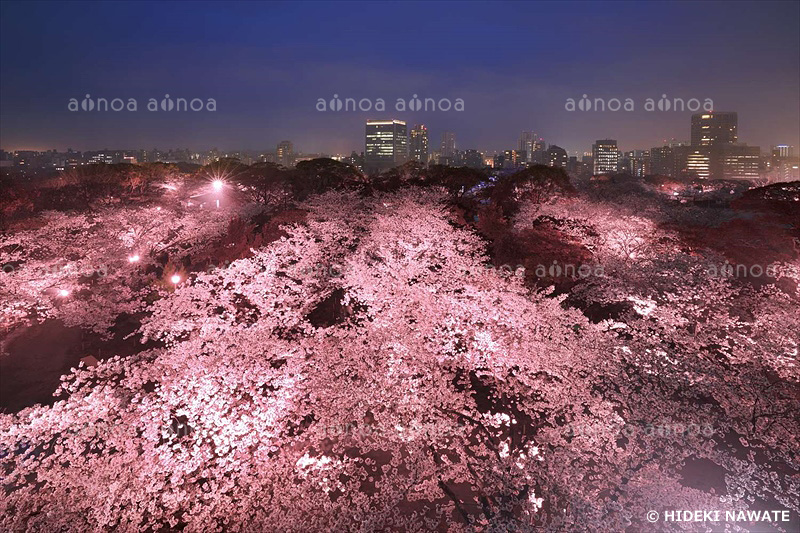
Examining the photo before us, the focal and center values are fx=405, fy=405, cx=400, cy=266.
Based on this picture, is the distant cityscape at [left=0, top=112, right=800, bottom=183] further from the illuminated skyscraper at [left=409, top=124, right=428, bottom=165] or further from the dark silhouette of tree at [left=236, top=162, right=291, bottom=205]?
the dark silhouette of tree at [left=236, top=162, right=291, bottom=205]

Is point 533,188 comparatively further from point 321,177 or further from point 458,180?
point 321,177

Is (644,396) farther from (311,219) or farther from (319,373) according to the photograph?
(311,219)

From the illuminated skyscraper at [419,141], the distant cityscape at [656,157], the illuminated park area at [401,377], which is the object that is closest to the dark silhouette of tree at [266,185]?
the illuminated park area at [401,377]

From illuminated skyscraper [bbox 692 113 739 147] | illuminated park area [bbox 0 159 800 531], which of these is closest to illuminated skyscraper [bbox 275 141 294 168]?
illuminated skyscraper [bbox 692 113 739 147]

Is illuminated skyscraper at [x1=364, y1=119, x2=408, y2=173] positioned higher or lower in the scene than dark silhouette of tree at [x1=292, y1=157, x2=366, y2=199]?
higher

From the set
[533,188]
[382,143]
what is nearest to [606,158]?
[382,143]

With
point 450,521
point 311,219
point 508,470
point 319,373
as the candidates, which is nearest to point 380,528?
point 450,521
